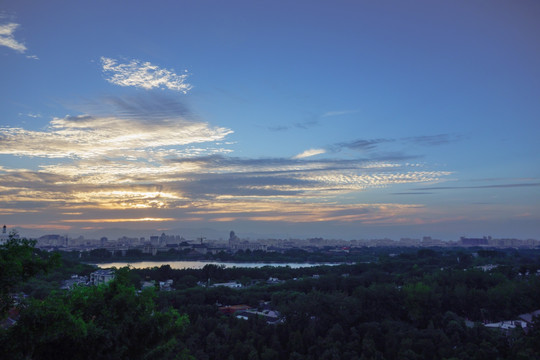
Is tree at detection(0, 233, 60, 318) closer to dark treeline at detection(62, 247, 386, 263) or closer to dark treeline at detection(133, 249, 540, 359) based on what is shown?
dark treeline at detection(133, 249, 540, 359)

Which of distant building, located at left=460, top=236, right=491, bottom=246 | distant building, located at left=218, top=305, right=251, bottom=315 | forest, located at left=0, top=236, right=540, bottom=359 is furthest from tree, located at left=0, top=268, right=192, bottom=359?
distant building, located at left=460, top=236, right=491, bottom=246

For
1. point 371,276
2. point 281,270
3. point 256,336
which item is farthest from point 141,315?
point 281,270

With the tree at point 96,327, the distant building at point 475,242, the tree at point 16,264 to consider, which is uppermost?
the tree at point 16,264

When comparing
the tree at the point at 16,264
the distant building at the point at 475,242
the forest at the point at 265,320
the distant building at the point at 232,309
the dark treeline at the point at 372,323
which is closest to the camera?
the tree at the point at 16,264

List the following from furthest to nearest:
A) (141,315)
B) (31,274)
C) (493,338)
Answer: (493,338), (141,315), (31,274)

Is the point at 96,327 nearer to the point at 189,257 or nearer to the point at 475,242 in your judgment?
the point at 189,257

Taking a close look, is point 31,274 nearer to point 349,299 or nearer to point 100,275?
point 349,299

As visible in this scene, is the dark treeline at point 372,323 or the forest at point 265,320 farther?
the dark treeline at point 372,323

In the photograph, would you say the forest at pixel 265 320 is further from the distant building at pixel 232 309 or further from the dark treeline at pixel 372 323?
the distant building at pixel 232 309

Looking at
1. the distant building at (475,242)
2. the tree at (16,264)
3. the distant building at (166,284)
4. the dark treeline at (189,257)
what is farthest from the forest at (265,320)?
the distant building at (475,242)
